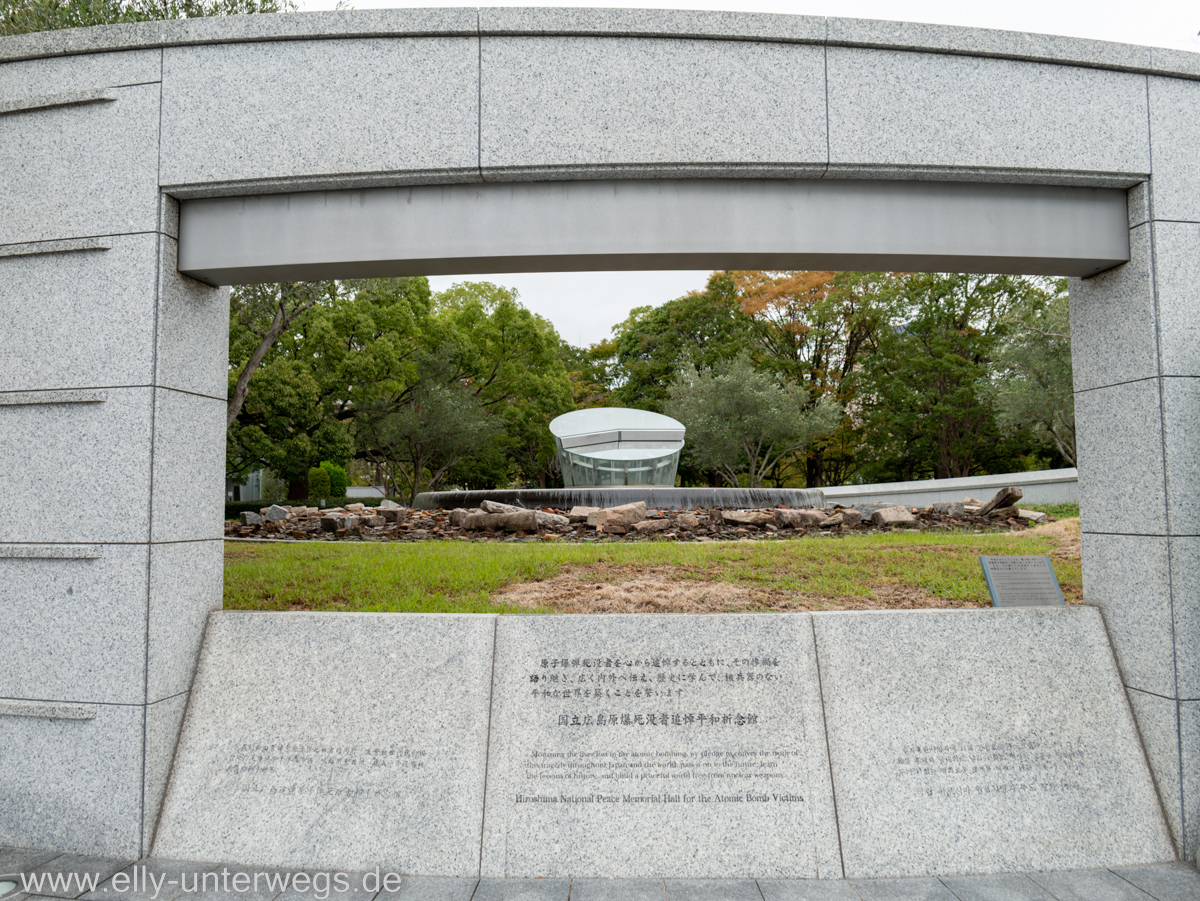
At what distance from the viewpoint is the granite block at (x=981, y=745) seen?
320cm

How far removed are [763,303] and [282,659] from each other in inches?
1061

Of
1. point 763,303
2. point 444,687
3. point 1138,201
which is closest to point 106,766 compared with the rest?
point 444,687

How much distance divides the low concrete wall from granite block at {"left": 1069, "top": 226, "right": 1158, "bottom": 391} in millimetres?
12196

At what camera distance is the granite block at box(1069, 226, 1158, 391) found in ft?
12.1

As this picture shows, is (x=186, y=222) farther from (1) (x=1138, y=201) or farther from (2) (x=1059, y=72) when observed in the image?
(1) (x=1138, y=201)

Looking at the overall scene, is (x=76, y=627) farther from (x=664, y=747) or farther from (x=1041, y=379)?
(x=1041, y=379)

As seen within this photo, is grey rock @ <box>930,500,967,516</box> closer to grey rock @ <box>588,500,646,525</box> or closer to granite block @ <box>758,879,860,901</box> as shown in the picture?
grey rock @ <box>588,500,646,525</box>

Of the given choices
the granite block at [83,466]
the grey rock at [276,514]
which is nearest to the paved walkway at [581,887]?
the granite block at [83,466]

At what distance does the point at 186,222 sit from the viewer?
12.5 feet

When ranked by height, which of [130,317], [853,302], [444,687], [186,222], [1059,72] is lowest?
[444,687]

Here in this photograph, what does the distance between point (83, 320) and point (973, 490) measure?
17.8 metres

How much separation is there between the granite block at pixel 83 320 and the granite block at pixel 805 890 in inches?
153

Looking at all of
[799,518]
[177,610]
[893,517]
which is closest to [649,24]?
[177,610]

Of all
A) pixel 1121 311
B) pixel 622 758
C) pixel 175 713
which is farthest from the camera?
pixel 1121 311
